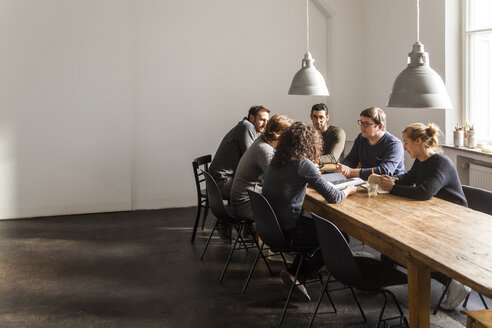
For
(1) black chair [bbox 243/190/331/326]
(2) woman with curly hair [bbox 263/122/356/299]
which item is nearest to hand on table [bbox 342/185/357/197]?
(2) woman with curly hair [bbox 263/122/356/299]

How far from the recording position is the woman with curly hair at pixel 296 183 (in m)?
3.89

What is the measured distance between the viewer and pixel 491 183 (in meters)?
5.56

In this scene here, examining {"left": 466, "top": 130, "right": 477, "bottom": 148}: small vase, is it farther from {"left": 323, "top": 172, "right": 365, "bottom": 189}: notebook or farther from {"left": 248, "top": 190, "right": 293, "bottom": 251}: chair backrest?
{"left": 248, "top": 190, "right": 293, "bottom": 251}: chair backrest

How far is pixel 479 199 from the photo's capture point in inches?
154

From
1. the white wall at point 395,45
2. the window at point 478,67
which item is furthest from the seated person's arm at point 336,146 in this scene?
Result: the window at point 478,67

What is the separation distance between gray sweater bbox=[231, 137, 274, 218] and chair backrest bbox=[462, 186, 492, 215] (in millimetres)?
1551

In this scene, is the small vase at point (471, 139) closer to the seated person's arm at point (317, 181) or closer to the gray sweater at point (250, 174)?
the gray sweater at point (250, 174)

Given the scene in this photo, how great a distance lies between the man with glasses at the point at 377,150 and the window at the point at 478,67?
1.51 m

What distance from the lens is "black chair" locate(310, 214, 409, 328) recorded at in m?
3.03

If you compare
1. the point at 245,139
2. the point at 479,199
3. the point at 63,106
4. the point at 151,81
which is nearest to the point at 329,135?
the point at 245,139

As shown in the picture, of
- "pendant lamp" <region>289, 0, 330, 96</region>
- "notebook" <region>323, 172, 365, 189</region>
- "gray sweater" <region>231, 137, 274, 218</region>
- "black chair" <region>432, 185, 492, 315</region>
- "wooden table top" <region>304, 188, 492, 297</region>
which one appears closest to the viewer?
"wooden table top" <region>304, 188, 492, 297</region>

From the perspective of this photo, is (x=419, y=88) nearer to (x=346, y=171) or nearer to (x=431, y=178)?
(x=431, y=178)

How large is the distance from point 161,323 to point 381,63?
195 inches

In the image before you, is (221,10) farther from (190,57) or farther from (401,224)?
(401,224)
